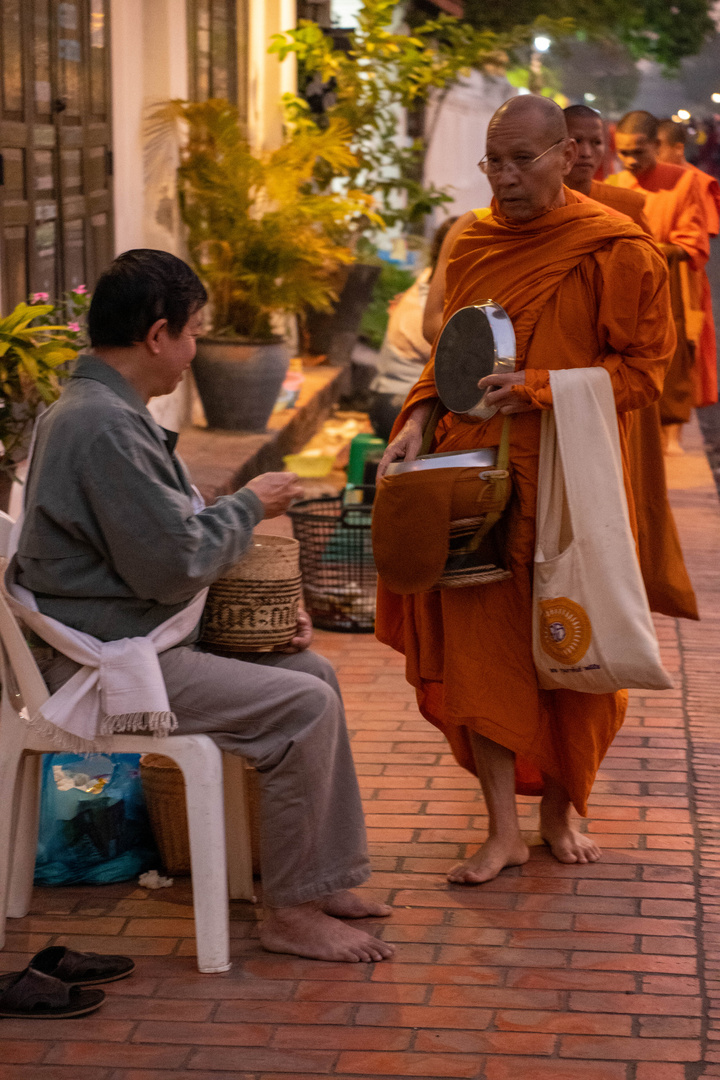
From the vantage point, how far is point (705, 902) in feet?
10.8

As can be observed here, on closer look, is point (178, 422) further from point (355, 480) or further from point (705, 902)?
point (705, 902)

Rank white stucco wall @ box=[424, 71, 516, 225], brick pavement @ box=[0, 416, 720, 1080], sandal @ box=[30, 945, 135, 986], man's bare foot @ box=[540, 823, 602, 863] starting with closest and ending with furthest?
1. brick pavement @ box=[0, 416, 720, 1080]
2. sandal @ box=[30, 945, 135, 986]
3. man's bare foot @ box=[540, 823, 602, 863]
4. white stucco wall @ box=[424, 71, 516, 225]

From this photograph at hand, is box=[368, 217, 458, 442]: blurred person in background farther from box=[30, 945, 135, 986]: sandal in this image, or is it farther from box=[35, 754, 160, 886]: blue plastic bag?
box=[30, 945, 135, 986]: sandal

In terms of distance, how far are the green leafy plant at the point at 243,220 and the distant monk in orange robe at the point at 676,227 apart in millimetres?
1781

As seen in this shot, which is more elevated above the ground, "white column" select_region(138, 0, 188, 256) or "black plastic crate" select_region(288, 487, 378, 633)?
"white column" select_region(138, 0, 188, 256)

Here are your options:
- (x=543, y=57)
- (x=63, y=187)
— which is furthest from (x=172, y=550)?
(x=543, y=57)

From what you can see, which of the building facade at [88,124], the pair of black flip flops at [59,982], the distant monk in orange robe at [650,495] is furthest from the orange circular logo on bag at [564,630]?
the building facade at [88,124]

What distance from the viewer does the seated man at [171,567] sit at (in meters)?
2.76

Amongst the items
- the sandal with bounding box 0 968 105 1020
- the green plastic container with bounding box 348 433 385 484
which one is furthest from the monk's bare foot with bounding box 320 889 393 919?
the green plastic container with bounding box 348 433 385 484

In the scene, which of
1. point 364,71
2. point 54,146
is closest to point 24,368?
point 54,146

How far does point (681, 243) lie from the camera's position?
809cm

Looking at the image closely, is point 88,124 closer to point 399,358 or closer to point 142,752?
point 399,358

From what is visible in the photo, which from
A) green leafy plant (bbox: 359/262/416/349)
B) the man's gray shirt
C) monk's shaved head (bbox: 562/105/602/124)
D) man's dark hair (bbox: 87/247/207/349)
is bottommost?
green leafy plant (bbox: 359/262/416/349)

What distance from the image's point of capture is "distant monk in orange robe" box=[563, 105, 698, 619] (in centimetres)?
407
